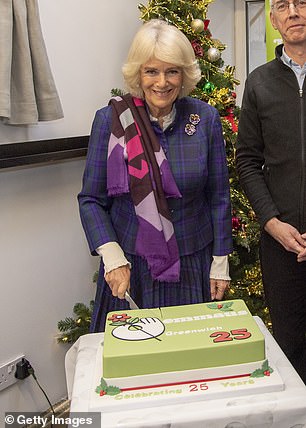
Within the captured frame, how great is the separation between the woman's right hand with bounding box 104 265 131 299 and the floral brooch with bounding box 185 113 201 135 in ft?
1.43

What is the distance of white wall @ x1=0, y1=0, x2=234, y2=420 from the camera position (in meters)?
1.97

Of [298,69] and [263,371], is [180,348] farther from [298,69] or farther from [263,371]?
[298,69]

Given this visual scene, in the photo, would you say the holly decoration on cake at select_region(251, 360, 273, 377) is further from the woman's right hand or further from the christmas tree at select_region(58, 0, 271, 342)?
the christmas tree at select_region(58, 0, 271, 342)

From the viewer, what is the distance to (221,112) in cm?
235

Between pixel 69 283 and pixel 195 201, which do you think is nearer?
pixel 195 201

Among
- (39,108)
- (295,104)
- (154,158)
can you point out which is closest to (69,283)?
(39,108)

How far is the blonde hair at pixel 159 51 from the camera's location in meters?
1.42

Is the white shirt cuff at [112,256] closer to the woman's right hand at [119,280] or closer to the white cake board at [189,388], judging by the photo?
the woman's right hand at [119,280]

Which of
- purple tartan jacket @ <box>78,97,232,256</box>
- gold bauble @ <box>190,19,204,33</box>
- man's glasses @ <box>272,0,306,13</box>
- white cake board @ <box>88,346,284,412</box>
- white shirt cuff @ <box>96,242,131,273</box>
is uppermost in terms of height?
gold bauble @ <box>190,19,204,33</box>

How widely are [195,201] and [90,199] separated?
1.02 feet

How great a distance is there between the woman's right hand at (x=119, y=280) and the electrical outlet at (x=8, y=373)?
0.79m

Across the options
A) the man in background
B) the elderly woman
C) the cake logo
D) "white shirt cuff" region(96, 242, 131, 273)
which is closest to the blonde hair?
the elderly woman

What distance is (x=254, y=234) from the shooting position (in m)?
2.37

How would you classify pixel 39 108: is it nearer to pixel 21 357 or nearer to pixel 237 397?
pixel 21 357
